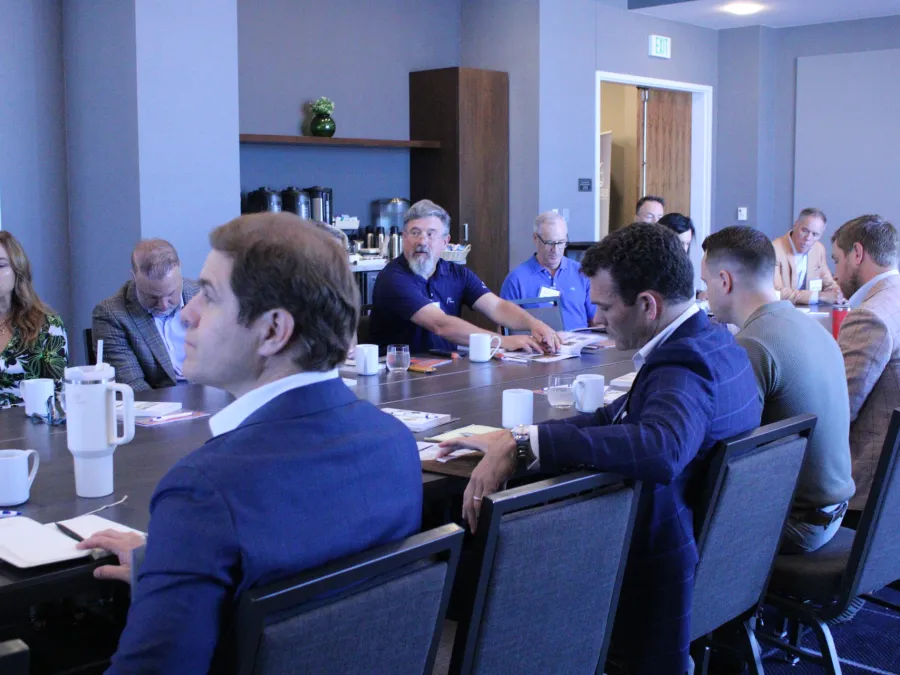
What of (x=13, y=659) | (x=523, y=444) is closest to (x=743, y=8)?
(x=523, y=444)

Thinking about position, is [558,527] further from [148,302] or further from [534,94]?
[534,94]

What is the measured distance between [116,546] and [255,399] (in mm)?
432

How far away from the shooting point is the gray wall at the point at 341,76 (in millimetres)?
7000

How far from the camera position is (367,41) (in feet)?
25.0

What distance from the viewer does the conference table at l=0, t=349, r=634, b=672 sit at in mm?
1555

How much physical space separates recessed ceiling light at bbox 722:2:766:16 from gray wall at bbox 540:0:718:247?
62cm

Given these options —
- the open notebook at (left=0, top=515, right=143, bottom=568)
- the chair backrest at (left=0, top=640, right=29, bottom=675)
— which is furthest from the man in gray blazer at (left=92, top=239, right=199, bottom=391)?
the chair backrest at (left=0, top=640, right=29, bottom=675)

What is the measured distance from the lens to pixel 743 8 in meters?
8.76

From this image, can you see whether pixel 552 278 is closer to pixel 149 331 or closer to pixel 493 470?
pixel 149 331

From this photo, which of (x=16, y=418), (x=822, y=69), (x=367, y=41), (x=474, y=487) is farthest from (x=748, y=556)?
(x=822, y=69)

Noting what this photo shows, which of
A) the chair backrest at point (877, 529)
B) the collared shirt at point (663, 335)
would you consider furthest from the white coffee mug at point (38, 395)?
the chair backrest at point (877, 529)

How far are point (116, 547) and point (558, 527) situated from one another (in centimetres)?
68

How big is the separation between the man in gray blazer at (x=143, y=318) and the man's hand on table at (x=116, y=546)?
201cm

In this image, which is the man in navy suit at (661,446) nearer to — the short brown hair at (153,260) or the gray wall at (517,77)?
the short brown hair at (153,260)
